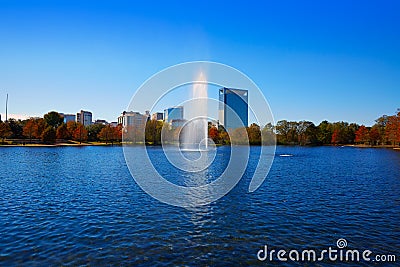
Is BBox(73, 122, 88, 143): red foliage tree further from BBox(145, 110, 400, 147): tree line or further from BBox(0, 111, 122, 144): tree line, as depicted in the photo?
BBox(145, 110, 400, 147): tree line

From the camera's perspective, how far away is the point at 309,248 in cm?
1217

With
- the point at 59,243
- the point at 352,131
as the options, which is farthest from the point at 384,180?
the point at 352,131

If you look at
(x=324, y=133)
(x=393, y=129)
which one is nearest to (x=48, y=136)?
(x=393, y=129)

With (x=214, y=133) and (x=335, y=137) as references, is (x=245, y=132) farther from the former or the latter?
(x=335, y=137)

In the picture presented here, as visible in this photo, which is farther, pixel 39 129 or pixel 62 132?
pixel 62 132

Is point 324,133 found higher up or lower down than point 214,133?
higher up

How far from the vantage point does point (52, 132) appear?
100750 millimetres

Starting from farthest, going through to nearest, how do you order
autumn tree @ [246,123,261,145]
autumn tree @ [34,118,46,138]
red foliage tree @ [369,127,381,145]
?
autumn tree @ [246,123,261,145] < red foliage tree @ [369,127,381,145] < autumn tree @ [34,118,46,138]

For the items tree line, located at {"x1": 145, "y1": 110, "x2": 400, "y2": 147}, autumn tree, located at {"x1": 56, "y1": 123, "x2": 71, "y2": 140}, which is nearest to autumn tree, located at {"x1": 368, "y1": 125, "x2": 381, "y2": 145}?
tree line, located at {"x1": 145, "y1": 110, "x2": 400, "y2": 147}

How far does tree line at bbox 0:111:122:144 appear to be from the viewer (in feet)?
329

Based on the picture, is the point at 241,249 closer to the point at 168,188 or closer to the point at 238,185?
the point at 168,188

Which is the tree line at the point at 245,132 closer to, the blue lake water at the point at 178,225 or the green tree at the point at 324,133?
the green tree at the point at 324,133

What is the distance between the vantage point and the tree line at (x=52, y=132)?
329 feet

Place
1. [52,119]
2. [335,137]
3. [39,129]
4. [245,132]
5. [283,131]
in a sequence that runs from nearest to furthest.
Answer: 1. [39,129]
2. [245,132]
3. [52,119]
4. [335,137]
5. [283,131]
